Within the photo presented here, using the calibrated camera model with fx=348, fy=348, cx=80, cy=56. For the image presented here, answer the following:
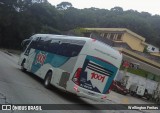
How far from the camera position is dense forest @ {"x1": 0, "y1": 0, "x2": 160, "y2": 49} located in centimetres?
7675

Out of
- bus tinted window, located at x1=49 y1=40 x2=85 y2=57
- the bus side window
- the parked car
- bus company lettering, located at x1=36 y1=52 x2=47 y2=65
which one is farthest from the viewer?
the parked car

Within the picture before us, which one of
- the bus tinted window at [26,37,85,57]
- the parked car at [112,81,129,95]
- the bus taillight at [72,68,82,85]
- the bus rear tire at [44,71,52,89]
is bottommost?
the parked car at [112,81,129,95]

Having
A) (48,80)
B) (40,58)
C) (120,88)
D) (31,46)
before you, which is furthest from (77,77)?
(120,88)

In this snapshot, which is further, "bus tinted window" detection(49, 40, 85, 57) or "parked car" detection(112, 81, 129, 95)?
"parked car" detection(112, 81, 129, 95)

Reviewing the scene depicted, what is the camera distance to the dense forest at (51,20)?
76.8m

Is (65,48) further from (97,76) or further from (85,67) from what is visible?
(97,76)

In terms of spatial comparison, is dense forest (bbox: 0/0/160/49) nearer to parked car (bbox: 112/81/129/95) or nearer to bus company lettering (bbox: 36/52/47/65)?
parked car (bbox: 112/81/129/95)

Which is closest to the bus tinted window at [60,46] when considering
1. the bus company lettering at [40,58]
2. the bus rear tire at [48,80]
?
the bus company lettering at [40,58]

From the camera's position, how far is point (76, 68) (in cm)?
1666

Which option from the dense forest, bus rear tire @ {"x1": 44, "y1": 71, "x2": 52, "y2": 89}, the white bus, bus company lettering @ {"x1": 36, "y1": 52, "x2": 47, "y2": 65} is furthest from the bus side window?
the dense forest

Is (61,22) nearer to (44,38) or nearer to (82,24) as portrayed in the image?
(82,24)

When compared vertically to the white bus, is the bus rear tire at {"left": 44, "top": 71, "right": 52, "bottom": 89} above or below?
below

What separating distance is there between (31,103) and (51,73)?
7079 mm

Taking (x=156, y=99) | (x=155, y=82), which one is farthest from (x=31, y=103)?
(x=155, y=82)
